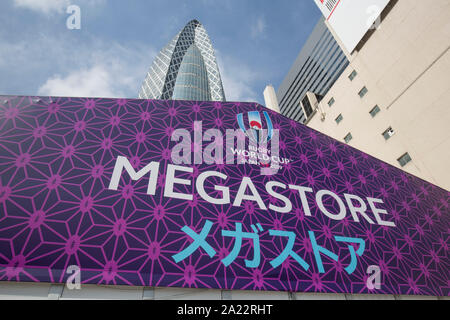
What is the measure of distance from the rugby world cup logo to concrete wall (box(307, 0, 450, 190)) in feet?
44.5

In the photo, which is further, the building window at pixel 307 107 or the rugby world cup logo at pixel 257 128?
the building window at pixel 307 107

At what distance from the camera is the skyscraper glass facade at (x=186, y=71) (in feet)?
253

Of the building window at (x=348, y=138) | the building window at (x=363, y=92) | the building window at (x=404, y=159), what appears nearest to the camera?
the building window at (x=404, y=159)

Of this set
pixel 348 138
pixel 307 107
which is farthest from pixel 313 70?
pixel 348 138

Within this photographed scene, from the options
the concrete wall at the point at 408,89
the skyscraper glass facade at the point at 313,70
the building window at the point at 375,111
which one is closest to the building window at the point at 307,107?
the concrete wall at the point at 408,89

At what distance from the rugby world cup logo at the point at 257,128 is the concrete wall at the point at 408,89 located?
1355 cm

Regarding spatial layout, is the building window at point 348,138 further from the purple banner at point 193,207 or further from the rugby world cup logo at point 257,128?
the rugby world cup logo at point 257,128

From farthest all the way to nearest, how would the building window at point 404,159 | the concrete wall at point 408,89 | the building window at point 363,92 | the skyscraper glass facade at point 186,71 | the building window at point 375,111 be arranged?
the skyscraper glass facade at point 186,71 < the building window at point 363,92 < the building window at point 375,111 < the building window at point 404,159 < the concrete wall at point 408,89

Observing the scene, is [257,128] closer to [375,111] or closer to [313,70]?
[375,111]

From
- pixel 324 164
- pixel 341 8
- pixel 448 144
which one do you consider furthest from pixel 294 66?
pixel 324 164

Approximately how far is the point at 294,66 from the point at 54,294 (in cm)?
8300

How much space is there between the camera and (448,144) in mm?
15188

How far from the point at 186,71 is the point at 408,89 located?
7274 centimetres

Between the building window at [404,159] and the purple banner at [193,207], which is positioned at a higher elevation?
the building window at [404,159]
